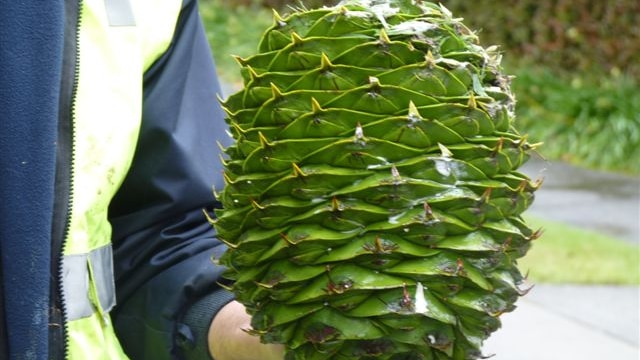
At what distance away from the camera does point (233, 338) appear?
1.88m

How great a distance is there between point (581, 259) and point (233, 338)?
577cm

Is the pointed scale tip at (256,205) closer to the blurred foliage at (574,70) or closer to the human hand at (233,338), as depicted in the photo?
the human hand at (233,338)

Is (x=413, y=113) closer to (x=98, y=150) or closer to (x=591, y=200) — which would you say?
(x=98, y=150)

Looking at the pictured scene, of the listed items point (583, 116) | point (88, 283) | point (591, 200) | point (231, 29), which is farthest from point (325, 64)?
point (231, 29)

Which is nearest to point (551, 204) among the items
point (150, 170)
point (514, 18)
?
point (514, 18)

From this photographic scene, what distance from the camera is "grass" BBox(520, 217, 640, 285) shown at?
6.97 m

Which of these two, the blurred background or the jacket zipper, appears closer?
the jacket zipper

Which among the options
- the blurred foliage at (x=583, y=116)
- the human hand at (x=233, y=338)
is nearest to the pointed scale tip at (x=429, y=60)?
the human hand at (x=233, y=338)

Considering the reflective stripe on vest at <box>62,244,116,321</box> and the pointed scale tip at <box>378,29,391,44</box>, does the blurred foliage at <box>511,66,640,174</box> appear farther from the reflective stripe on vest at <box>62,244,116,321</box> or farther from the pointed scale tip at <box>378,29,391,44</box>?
the pointed scale tip at <box>378,29,391,44</box>

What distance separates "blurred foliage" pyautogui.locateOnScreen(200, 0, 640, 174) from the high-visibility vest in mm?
9471

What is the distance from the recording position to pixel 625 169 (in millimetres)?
10781

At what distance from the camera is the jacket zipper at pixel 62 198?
5.39 feet

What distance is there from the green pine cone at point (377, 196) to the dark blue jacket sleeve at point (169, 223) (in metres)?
0.49

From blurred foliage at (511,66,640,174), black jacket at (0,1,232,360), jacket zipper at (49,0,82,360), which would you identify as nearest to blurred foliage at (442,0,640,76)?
blurred foliage at (511,66,640,174)
